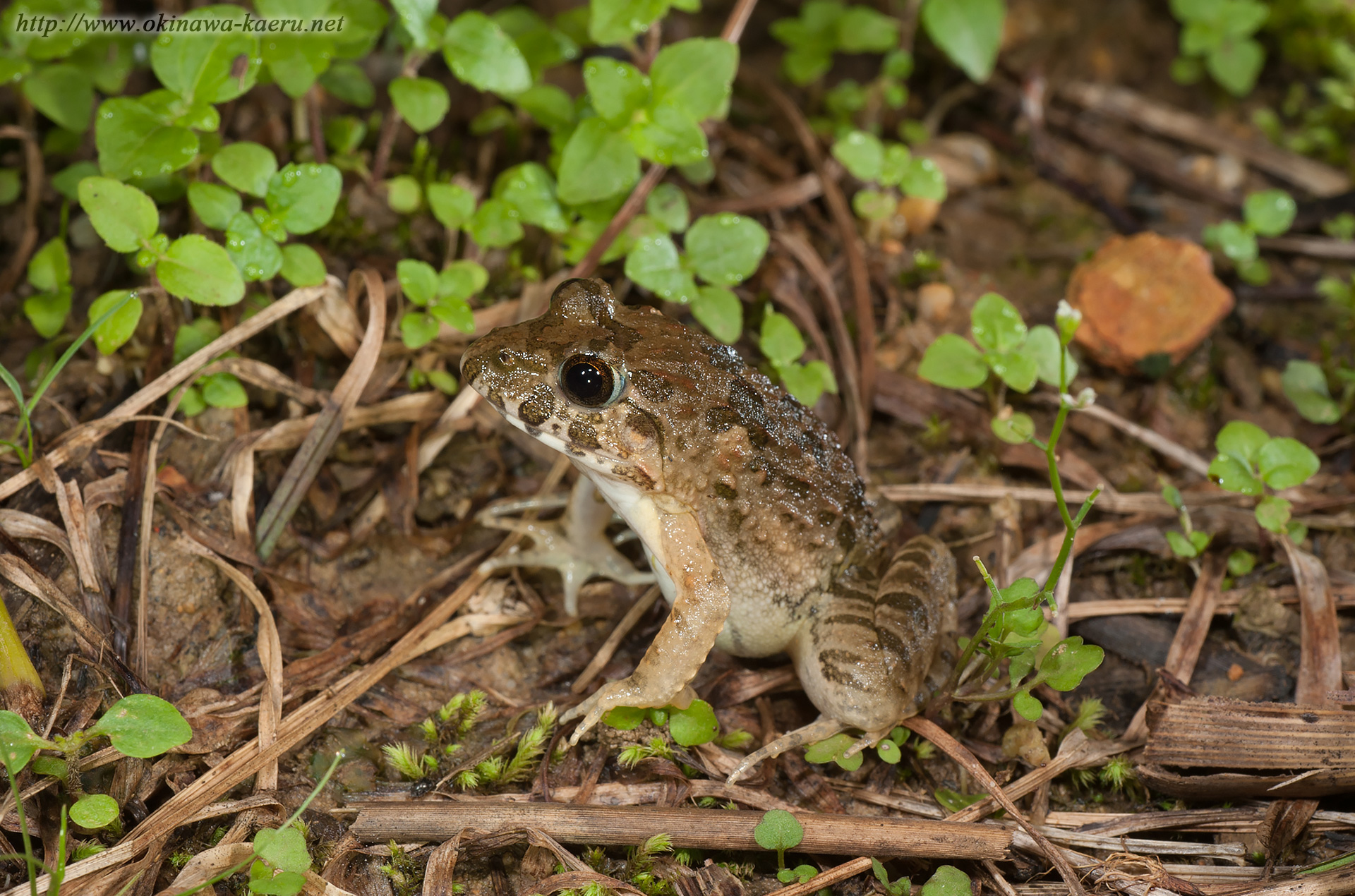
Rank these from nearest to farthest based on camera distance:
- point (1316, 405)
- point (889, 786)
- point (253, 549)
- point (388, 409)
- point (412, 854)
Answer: point (412, 854) → point (889, 786) → point (253, 549) → point (388, 409) → point (1316, 405)

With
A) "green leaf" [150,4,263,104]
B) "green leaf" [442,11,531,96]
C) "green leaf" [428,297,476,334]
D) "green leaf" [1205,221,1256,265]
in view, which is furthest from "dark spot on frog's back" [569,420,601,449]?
"green leaf" [1205,221,1256,265]

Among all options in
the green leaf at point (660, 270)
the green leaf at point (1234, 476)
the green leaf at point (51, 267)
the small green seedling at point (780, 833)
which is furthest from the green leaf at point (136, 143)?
the green leaf at point (1234, 476)

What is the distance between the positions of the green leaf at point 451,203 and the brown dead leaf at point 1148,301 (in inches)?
120

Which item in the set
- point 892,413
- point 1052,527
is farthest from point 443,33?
point 1052,527

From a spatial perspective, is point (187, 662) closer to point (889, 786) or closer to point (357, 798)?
point (357, 798)

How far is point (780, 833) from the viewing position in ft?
10.4

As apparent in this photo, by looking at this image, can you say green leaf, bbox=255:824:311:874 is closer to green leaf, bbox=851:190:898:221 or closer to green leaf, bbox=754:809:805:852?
green leaf, bbox=754:809:805:852

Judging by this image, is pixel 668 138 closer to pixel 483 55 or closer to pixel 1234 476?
pixel 483 55

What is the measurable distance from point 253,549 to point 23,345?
5.04 ft

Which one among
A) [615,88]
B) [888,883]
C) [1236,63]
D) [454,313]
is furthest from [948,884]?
[1236,63]

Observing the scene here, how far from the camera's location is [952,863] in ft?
10.9

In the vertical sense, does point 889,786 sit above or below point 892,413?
below

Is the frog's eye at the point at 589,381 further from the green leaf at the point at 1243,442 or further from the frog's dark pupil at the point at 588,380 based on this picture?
the green leaf at the point at 1243,442

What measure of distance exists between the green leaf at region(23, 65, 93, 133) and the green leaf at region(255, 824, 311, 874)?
3.18 m
